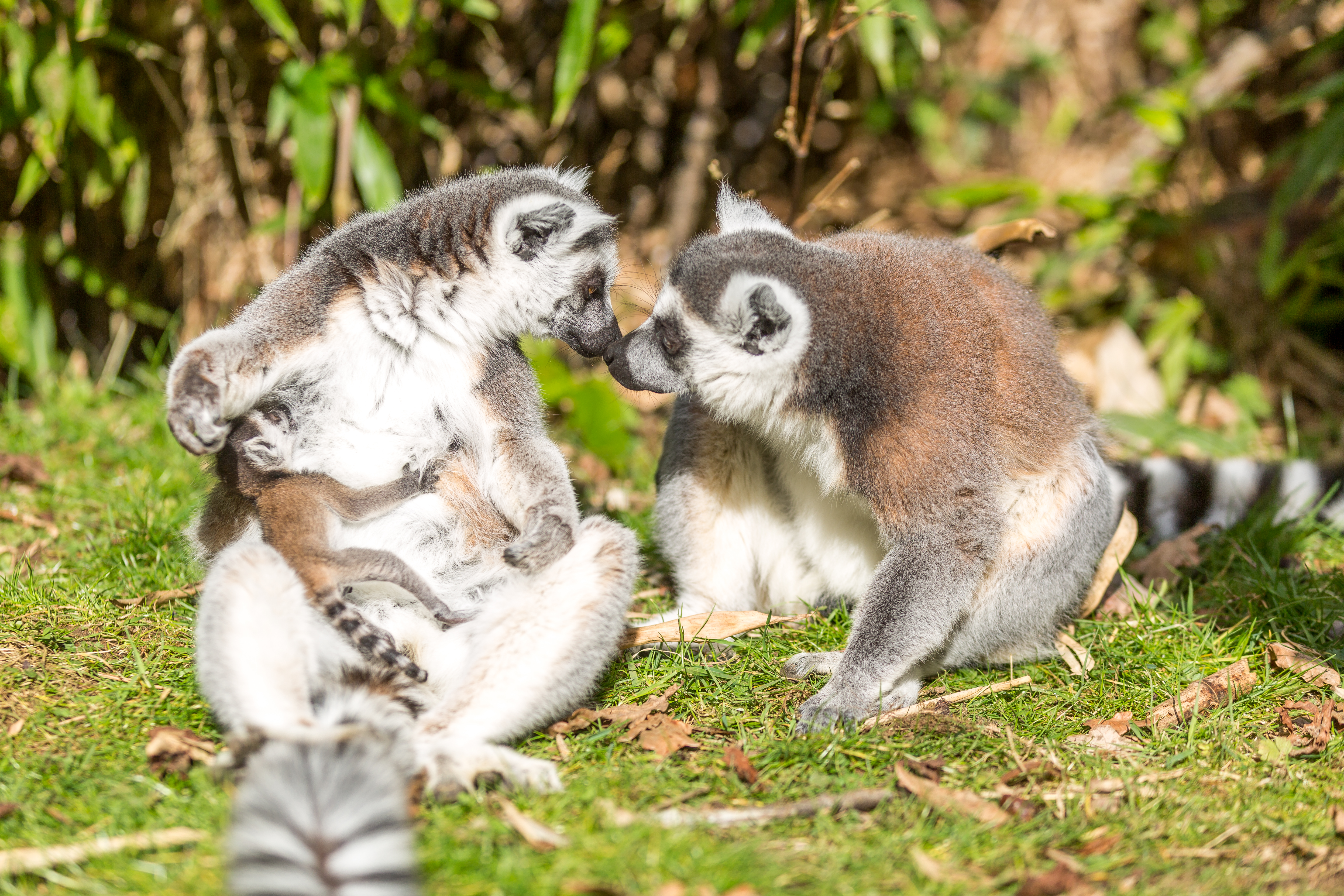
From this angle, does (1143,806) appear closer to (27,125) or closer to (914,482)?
(914,482)

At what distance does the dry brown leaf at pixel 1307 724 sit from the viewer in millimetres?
3131

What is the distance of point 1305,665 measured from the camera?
11.6 ft

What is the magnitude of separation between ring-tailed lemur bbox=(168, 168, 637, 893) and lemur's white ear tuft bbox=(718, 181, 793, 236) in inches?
16.2

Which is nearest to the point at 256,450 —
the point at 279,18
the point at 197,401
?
the point at 197,401

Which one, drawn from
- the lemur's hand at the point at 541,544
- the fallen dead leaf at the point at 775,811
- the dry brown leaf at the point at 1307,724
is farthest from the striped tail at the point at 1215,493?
the lemur's hand at the point at 541,544

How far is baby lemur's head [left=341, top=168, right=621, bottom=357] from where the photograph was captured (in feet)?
10.8

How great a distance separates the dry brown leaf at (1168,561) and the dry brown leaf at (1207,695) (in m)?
0.72

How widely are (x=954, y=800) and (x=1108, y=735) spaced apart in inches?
29.4

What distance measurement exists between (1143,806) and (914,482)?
1.03 m

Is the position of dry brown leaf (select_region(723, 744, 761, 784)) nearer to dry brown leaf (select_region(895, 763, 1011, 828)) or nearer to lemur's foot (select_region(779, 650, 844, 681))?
dry brown leaf (select_region(895, 763, 1011, 828))

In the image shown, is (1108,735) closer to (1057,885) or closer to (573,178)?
(1057,885)

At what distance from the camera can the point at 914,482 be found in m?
3.19

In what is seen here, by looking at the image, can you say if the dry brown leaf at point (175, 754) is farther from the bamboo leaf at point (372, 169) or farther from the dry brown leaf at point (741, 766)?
the bamboo leaf at point (372, 169)

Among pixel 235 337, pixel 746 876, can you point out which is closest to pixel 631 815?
pixel 746 876
